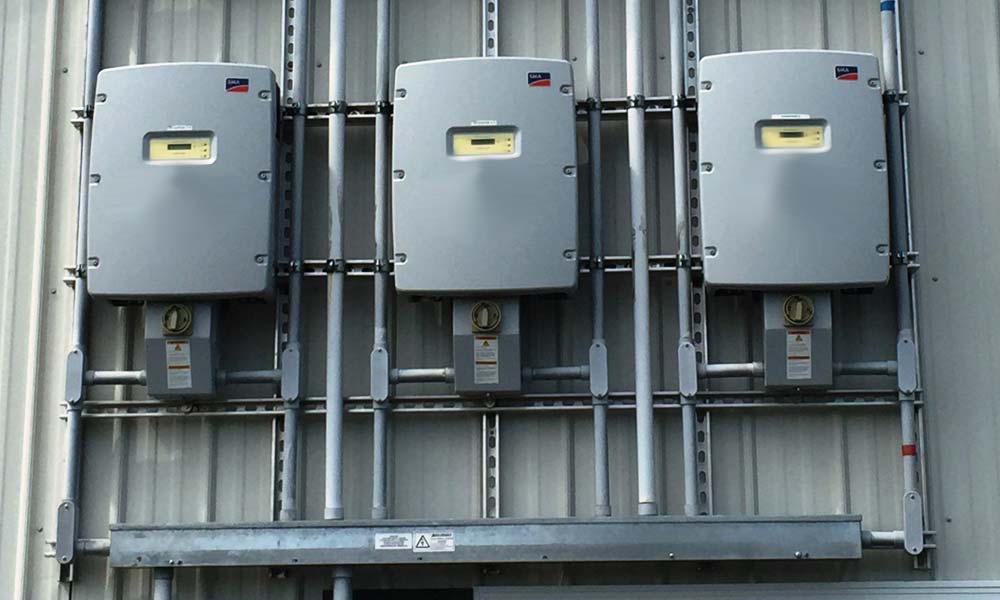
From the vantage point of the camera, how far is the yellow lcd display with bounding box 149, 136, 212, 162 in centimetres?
709

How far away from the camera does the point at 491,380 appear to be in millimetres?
7055

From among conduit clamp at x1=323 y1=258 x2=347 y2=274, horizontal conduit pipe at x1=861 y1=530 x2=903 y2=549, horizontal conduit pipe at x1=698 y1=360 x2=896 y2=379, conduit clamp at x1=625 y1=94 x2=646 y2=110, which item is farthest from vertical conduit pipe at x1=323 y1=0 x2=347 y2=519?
horizontal conduit pipe at x1=861 y1=530 x2=903 y2=549

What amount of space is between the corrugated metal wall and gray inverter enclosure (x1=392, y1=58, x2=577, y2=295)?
0.39 m

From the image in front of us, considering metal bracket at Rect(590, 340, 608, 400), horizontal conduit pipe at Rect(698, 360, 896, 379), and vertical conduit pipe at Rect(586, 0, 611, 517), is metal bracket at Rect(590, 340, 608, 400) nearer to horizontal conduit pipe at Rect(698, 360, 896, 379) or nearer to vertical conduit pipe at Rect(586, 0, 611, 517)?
vertical conduit pipe at Rect(586, 0, 611, 517)

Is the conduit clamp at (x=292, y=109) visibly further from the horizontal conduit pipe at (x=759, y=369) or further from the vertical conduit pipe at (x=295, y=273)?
the horizontal conduit pipe at (x=759, y=369)

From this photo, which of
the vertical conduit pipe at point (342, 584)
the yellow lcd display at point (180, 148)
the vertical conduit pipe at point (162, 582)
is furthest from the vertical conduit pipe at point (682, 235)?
the vertical conduit pipe at point (162, 582)

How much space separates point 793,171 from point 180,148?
A: 8.71ft

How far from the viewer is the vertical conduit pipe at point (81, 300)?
7211 mm

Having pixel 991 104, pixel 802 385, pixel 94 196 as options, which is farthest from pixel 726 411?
pixel 94 196

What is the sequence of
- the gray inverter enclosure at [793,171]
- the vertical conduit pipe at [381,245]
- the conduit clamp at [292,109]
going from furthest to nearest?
the conduit clamp at [292,109] → the vertical conduit pipe at [381,245] → the gray inverter enclosure at [793,171]

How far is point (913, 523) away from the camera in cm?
695

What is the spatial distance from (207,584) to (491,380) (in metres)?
1.55

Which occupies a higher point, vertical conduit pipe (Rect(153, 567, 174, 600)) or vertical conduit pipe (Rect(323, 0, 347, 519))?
vertical conduit pipe (Rect(323, 0, 347, 519))

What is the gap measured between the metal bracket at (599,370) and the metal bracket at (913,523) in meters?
1.37
